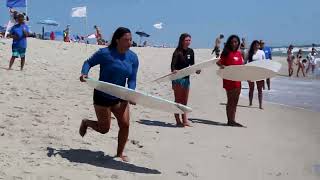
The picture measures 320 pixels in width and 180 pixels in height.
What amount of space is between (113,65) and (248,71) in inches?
142

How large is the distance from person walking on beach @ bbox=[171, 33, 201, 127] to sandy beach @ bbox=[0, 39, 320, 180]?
422 millimetres

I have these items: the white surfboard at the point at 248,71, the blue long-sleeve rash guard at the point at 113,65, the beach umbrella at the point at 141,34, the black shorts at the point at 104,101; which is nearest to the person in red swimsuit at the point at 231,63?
the white surfboard at the point at 248,71

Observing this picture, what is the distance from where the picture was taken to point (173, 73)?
26.2ft

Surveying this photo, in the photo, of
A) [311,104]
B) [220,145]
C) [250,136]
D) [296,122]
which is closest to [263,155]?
[220,145]

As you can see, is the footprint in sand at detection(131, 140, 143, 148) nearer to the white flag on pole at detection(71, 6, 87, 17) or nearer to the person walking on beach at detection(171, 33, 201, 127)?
the person walking on beach at detection(171, 33, 201, 127)

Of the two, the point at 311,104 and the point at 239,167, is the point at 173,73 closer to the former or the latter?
the point at 239,167

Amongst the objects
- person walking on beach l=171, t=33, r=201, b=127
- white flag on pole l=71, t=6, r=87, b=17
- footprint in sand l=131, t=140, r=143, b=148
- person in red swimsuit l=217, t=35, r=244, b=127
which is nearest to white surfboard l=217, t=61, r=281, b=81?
person in red swimsuit l=217, t=35, r=244, b=127

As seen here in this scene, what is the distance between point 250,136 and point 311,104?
598 centimetres

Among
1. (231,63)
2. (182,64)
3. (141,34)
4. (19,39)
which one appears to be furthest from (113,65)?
(141,34)

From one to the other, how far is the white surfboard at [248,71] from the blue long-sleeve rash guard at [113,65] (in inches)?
123

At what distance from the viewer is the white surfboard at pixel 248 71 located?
843 cm

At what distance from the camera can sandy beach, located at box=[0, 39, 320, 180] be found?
207 inches

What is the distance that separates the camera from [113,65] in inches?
216

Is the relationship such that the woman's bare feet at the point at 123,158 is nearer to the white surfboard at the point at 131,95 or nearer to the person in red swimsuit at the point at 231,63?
the white surfboard at the point at 131,95
